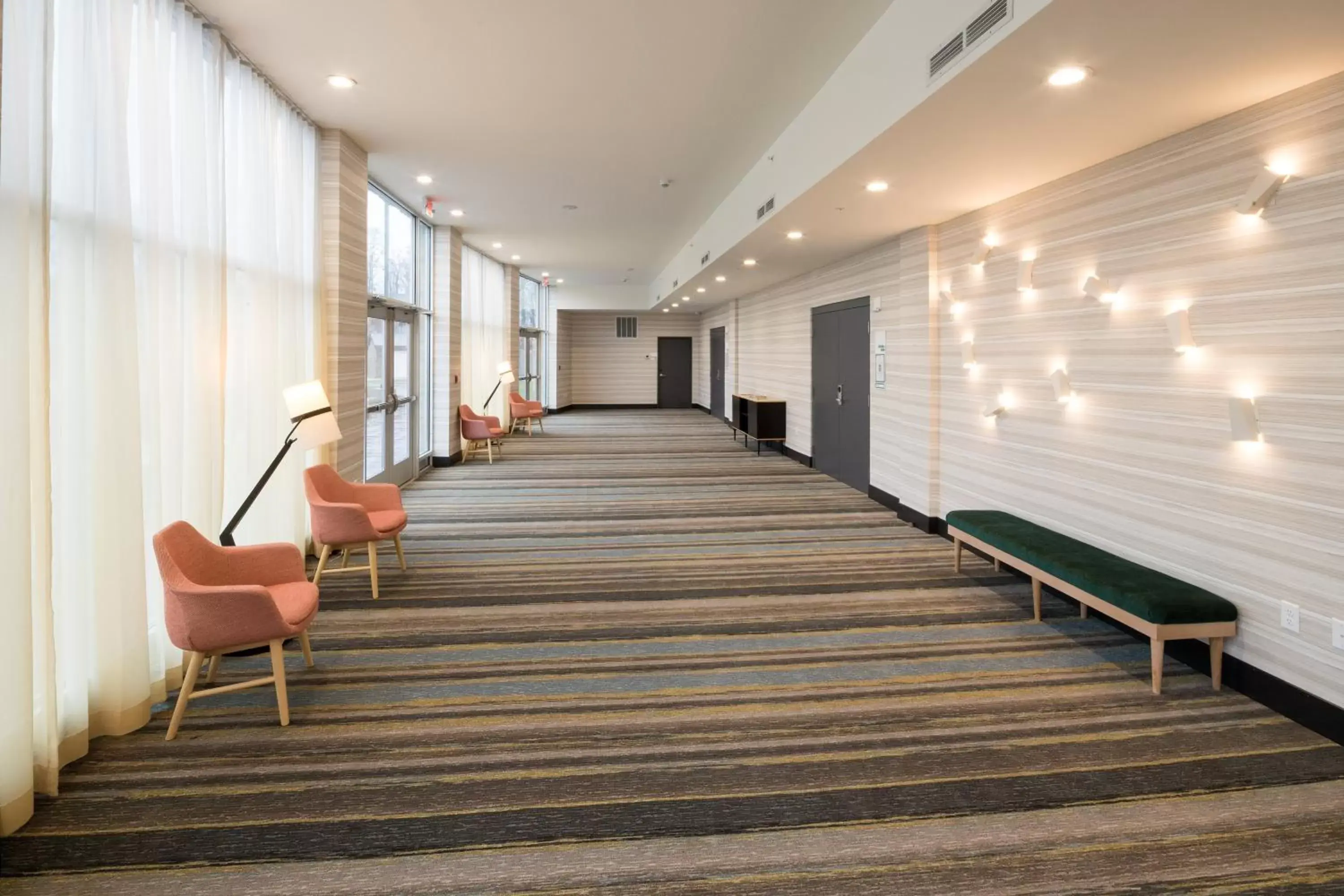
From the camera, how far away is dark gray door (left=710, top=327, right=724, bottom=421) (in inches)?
691

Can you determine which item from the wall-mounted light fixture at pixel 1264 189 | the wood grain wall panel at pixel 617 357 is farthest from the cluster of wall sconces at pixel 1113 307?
the wood grain wall panel at pixel 617 357

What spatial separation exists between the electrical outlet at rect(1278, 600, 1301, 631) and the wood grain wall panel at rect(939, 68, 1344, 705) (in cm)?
3

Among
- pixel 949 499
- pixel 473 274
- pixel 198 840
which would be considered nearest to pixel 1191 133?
pixel 949 499

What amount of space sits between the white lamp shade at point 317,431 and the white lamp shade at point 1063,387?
438cm

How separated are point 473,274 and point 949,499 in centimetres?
813

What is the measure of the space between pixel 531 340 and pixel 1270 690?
15.7 metres

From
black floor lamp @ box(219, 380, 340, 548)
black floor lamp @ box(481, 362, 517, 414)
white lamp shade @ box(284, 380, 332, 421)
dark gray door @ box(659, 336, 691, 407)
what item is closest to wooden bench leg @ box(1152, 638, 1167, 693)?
black floor lamp @ box(219, 380, 340, 548)

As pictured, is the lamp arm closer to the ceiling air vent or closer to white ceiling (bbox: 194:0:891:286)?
white ceiling (bbox: 194:0:891:286)

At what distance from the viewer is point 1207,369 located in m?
3.61

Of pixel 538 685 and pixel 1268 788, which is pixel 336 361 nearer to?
pixel 538 685

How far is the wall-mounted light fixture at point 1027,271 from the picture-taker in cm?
503

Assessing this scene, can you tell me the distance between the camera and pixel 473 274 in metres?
11.4

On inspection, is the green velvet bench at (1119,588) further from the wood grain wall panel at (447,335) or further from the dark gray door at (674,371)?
the dark gray door at (674,371)

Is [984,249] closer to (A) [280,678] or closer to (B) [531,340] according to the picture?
(A) [280,678]
